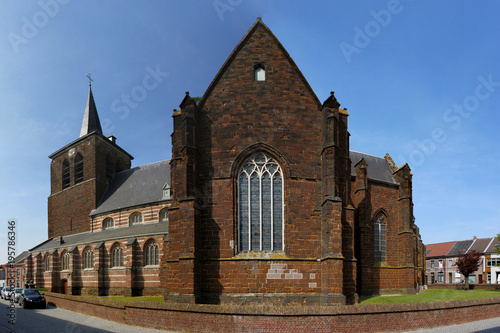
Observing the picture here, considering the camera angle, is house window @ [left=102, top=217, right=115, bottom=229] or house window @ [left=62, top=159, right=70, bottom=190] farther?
house window @ [left=62, top=159, right=70, bottom=190]

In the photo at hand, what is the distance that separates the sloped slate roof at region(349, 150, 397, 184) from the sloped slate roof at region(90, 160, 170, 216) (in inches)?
721

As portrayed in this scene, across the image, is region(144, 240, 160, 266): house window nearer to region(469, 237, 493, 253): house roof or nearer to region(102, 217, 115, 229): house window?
region(102, 217, 115, 229): house window

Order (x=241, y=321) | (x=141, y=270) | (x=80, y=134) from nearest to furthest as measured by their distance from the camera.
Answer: (x=241, y=321)
(x=141, y=270)
(x=80, y=134)

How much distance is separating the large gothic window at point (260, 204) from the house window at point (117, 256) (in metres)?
21.0

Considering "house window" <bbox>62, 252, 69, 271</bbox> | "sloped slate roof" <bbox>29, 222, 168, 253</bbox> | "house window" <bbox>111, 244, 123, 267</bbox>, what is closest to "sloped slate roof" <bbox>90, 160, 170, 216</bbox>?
"sloped slate roof" <bbox>29, 222, 168, 253</bbox>

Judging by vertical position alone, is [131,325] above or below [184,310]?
below

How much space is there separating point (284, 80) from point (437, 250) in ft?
217

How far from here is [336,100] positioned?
59.4ft

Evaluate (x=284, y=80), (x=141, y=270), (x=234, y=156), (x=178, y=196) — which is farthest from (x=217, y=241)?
(x=141, y=270)

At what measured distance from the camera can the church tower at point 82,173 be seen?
134 feet

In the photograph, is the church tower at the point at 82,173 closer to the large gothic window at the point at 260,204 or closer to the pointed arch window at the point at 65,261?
the pointed arch window at the point at 65,261

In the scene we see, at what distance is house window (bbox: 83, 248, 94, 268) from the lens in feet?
119

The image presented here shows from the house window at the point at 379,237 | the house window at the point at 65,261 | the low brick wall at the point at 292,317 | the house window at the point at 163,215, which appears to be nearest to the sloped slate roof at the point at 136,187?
the house window at the point at 163,215

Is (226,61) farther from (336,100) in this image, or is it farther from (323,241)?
(323,241)
